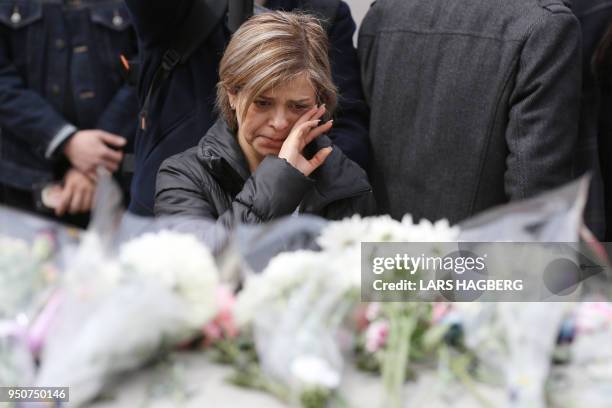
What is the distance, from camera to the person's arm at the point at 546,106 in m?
2.21

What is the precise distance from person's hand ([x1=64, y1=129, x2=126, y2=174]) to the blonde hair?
3.49 ft

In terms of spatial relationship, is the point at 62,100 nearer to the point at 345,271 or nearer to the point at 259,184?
the point at 259,184

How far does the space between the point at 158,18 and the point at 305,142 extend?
48 centimetres

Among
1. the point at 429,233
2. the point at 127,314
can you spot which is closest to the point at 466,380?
the point at 429,233

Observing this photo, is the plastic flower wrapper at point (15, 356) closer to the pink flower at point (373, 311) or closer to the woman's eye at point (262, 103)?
the pink flower at point (373, 311)

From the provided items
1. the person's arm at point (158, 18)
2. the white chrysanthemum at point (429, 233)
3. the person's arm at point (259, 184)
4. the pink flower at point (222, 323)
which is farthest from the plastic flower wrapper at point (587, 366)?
the person's arm at point (158, 18)

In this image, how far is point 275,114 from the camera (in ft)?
6.88

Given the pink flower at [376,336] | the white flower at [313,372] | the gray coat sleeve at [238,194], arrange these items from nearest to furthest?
the white flower at [313,372], the pink flower at [376,336], the gray coat sleeve at [238,194]

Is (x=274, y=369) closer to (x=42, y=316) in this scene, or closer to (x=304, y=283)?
(x=304, y=283)

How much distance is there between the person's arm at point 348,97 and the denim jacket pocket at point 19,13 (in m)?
1.22

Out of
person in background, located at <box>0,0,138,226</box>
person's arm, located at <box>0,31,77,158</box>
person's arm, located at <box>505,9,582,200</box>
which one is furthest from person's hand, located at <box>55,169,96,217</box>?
person's arm, located at <box>505,9,582,200</box>

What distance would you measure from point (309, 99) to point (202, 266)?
922 mm

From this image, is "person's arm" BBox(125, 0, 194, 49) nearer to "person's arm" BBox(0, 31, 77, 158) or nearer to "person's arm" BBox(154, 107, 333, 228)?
"person's arm" BBox(154, 107, 333, 228)

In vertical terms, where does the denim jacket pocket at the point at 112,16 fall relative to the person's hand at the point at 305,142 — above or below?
below
